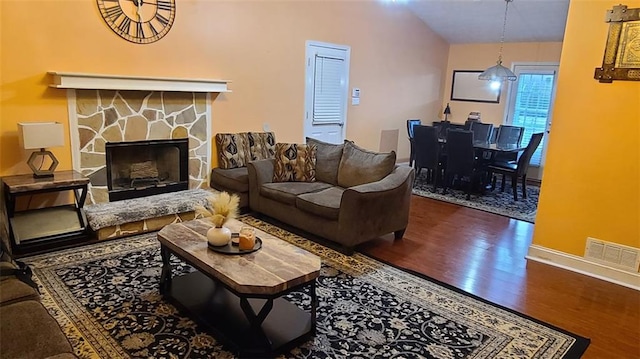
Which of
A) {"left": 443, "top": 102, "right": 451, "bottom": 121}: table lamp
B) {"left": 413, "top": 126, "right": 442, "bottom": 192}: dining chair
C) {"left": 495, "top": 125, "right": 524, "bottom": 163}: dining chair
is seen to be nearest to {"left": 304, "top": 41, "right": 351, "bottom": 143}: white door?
{"left": 413, "top": 126, "right": 442, "bottom": 192}: dining chair

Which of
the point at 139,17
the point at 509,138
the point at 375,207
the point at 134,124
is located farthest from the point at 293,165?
the point at 509,138

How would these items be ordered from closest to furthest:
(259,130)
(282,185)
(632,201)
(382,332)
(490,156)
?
(382,332) < (632,201) < (282,185) < (259,130) < (490,156)

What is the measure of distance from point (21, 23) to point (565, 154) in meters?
5.02

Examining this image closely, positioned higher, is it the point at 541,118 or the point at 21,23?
the point at 21,23

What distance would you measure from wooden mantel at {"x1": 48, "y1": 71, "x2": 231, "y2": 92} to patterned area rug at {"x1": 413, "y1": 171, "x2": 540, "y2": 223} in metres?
3.49

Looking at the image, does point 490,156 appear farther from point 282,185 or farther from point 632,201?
point 282,185

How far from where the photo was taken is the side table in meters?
3.57

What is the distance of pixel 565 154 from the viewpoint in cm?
378

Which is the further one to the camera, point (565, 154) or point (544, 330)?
point (565, 154)

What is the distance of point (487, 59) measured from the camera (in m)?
8.15

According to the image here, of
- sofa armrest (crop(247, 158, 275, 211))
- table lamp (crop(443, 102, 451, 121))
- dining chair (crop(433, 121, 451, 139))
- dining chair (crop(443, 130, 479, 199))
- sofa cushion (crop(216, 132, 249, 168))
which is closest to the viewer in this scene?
sofa armrest (crop(247, 158, 275, 211))

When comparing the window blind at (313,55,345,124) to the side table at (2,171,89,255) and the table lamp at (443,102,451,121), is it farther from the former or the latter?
the side table at (2,171,89,255)

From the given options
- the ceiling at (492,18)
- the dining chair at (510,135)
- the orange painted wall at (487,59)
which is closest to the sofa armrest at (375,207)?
the dining chair at (510,135)

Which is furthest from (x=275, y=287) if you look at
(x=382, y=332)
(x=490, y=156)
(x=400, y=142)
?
(x=400, y=142)
